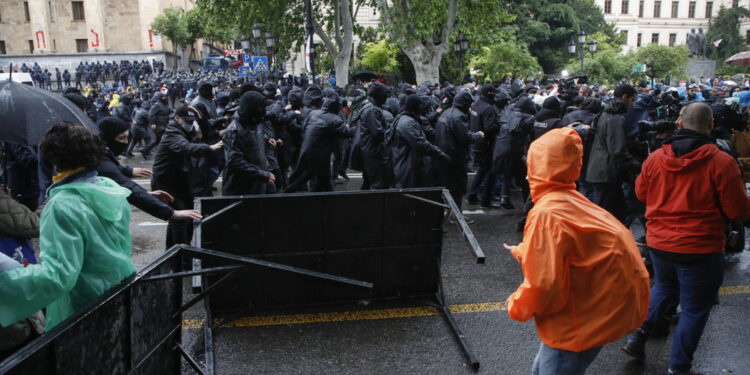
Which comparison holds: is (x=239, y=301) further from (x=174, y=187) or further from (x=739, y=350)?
(x=739, y=350)

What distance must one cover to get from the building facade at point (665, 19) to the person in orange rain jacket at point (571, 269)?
84752 millimetres

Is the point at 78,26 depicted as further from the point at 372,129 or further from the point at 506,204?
the point at 506,204

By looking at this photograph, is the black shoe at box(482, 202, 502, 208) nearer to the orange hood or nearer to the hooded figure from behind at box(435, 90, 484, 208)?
the hooded figure from behind at box(435, 90, 484, 208)

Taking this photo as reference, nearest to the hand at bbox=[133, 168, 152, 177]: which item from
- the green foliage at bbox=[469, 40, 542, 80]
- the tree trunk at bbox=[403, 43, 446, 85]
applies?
the tree trunk at bbox=[403, 43, 446, 85]

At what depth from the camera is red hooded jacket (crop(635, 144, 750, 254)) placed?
3459 mm

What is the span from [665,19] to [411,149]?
86704 mm

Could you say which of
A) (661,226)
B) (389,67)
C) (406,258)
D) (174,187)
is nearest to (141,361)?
(406,258)

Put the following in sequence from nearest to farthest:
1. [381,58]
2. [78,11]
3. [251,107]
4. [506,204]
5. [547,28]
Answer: [251,107]
[506,204]
[381,58]
[547,28]
[78,11]

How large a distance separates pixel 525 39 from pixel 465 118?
40.5 meters

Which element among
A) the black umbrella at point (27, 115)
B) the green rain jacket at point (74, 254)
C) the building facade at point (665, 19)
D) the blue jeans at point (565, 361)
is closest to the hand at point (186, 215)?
the black umbrella at point (27, 115)

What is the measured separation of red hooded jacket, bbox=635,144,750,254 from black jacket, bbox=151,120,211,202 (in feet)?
14.2

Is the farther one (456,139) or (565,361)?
(456,139)

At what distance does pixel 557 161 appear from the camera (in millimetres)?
2551

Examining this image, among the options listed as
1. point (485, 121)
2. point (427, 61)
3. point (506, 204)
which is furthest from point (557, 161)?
point (427, 61)
